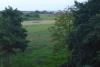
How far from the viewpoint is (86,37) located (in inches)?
880

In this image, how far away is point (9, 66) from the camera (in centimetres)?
3053

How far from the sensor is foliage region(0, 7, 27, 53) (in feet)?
104

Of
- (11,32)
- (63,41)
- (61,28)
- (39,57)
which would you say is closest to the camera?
→ (63,41)

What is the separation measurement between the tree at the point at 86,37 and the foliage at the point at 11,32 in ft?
24.5

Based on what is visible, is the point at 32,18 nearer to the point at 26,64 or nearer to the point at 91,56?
the point at 26,64

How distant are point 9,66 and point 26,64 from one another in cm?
161

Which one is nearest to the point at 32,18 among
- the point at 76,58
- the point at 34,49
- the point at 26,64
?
the point at 34,49

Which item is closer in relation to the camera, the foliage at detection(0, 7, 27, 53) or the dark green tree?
the dark green tree

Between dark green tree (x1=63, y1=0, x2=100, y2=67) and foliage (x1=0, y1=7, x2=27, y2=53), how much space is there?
746 cm

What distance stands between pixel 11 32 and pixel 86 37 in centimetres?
1298

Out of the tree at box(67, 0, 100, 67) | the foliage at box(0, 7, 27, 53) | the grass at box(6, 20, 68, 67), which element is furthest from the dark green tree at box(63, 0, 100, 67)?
the foliage at box(0, 7, 27, 53)

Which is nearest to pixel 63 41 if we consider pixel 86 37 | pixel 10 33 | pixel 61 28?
pixel 61 28

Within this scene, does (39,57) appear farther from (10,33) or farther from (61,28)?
(61,28)

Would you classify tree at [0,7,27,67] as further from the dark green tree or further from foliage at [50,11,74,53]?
the dark green tree
